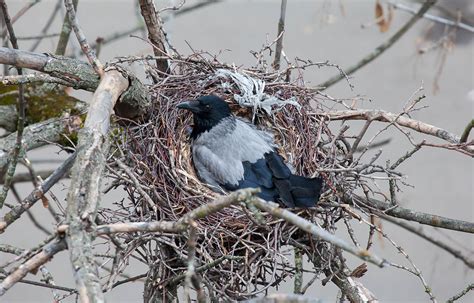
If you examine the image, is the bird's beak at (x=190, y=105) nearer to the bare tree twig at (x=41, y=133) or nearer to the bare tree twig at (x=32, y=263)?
the bare tree twig at (x=41, y=133)

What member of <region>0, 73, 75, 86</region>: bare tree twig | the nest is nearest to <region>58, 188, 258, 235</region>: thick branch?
the nest

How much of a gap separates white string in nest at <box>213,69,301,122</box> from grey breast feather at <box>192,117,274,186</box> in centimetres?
12

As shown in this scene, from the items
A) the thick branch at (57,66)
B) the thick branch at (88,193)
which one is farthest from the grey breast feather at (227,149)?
the thick branch at (88,193)

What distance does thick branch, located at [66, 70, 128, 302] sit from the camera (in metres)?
1.80

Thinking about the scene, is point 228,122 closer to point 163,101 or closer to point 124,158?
A: point 163,101

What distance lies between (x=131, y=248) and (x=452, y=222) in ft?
4.63

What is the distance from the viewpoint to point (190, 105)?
3834 millimetres

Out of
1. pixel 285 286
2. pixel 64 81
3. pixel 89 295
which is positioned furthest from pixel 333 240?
pixel 285 286

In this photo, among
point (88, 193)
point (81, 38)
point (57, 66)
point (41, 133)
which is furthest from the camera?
point (41, 133)

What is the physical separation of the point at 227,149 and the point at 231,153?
0.12ft

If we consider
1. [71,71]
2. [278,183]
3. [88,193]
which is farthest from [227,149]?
[88,193]

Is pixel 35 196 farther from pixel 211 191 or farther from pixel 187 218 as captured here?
pixel 187 218

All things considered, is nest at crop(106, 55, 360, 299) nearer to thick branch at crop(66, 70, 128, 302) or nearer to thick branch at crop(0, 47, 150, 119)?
thick branch at crop(0, 47, 150, 119)

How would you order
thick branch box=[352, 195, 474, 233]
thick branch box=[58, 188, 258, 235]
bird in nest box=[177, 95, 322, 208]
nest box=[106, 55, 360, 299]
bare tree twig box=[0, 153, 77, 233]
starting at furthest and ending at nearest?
bird in nest box=[177, 95, 322, 208], thick branch box=[352, 195, 474, 233], nest box=[106, 55, 360, 299], bare tree twig box=[0, 153, 77, 233], thick branch box=[58, 188, 258, 235]
